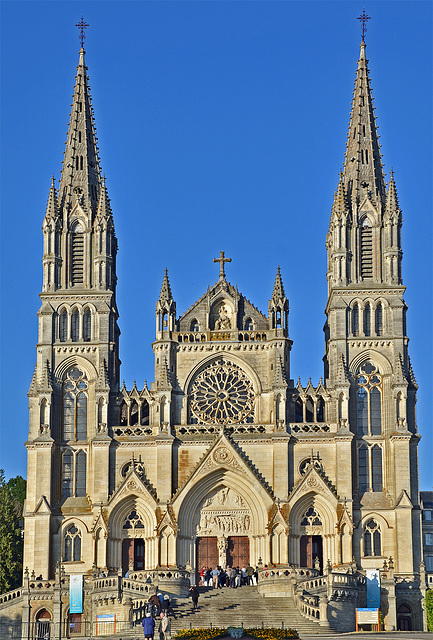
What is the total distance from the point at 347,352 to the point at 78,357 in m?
17.0

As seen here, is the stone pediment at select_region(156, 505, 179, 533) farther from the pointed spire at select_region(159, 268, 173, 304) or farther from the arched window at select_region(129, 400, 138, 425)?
the pointed spire at select_region(159, 268, 173, 304)

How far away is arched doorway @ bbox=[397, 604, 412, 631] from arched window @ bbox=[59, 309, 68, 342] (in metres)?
26.9

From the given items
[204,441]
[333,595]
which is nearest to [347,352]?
[204,441]

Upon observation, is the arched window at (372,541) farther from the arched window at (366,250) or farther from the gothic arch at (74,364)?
the gothic arch at (74,364)

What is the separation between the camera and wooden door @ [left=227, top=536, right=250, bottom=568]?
86.6 metres

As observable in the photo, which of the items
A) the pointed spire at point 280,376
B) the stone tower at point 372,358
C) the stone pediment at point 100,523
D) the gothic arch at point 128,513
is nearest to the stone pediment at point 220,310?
the pointed spire at point 280,376

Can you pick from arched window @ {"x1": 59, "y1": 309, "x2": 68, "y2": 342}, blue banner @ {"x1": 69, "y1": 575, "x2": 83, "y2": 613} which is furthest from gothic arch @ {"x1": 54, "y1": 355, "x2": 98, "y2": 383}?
blue banner @ {"x1": 69, "y1": 575, "x2": 83, "y2": 613}

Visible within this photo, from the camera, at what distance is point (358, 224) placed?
299ft

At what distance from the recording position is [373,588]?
8075cm

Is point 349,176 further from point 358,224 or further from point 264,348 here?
point 264,348

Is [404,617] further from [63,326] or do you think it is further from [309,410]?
[63,326]

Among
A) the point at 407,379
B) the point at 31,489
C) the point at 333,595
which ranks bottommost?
the point at 333,595

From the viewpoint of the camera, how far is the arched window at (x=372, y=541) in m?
85.2

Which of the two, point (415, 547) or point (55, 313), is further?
point (55, 313)
